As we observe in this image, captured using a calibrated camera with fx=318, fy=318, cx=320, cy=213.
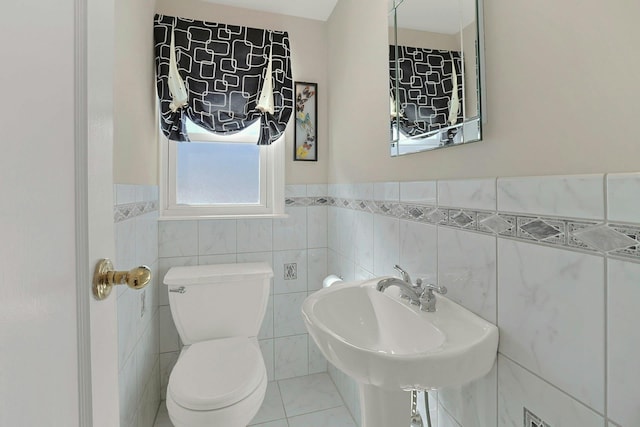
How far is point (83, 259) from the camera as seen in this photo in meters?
0.48

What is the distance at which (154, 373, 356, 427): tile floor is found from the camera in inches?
69.6

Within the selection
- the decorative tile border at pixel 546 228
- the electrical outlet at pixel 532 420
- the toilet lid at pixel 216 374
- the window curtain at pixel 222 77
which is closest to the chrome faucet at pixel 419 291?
the decorative tile border at pixel 546 228

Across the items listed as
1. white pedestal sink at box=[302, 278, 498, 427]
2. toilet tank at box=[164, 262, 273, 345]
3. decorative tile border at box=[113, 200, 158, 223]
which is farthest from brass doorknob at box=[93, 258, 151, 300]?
toilet tank at box=[164, 262, 273, 345]

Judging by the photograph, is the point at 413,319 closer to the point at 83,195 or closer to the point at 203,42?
the point at 83,195

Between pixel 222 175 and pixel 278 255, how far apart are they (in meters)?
0.66

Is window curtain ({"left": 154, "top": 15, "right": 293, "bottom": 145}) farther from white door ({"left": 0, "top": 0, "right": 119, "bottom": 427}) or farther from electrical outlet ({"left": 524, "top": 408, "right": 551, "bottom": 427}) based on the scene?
electrical outlet ({"left": 524, "top": 408, "right": 551, "bottom": 427})

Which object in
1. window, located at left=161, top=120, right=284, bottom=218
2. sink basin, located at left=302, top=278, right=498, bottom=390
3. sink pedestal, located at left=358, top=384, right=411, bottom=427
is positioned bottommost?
sink pedestal, located at left=358, top=384, right=411, bottom=427

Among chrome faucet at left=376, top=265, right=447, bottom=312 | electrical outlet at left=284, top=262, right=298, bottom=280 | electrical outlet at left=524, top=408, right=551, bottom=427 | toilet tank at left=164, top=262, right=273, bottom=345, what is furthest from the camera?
electrical outlet at left=284, top=262, right=298, bottom=280

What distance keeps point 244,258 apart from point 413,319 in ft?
4.37

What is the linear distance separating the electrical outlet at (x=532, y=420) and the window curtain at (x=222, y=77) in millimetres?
1818

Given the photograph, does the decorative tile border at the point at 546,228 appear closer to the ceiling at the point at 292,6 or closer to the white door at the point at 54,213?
the white door at the point at 54,213

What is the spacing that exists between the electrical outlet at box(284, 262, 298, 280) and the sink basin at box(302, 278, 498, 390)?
99 cm

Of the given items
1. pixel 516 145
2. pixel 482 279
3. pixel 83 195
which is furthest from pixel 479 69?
pixel 83 195

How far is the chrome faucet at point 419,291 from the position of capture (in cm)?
102
